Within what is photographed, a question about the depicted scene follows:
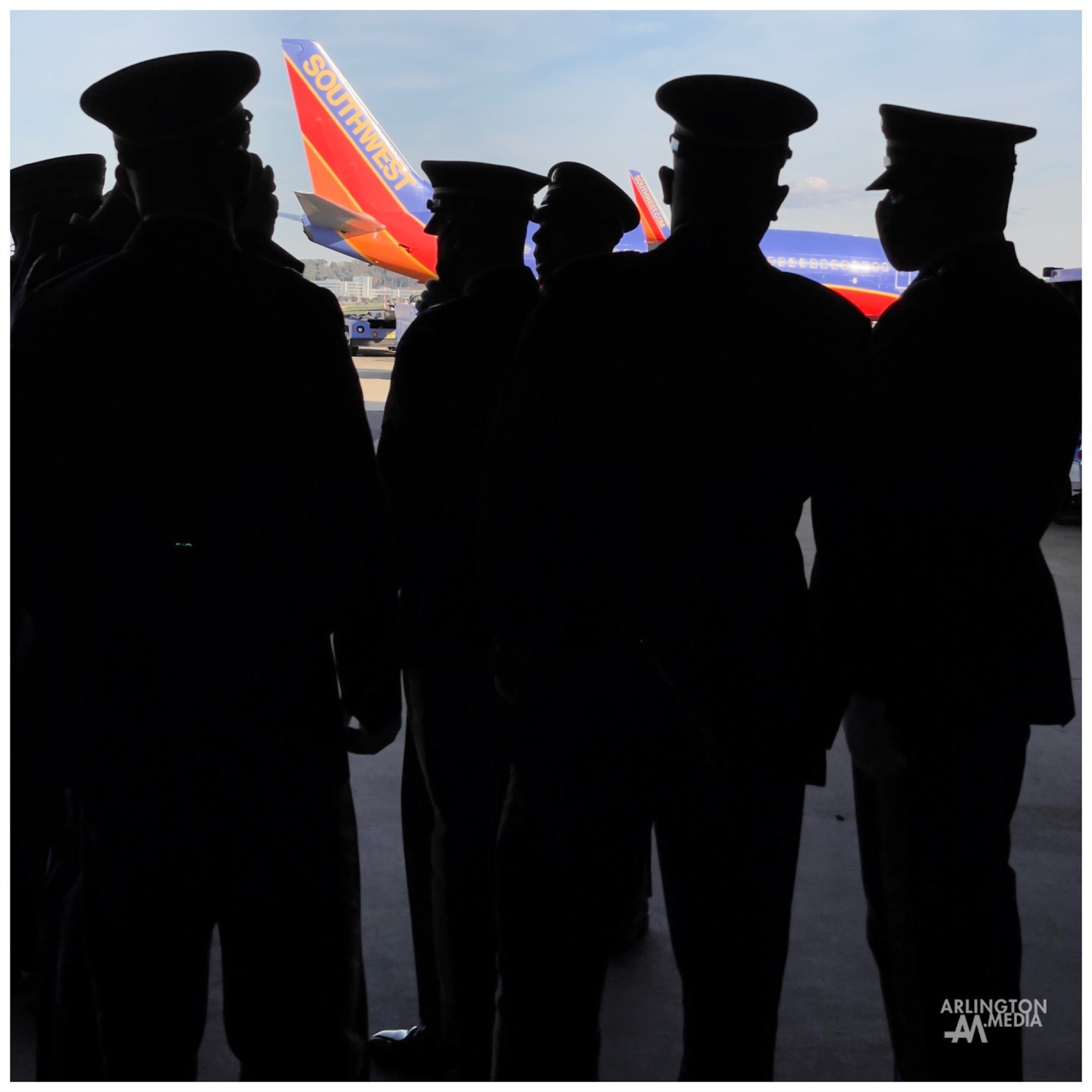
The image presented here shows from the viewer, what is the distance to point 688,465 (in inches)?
64.1

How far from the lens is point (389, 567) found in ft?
5.46

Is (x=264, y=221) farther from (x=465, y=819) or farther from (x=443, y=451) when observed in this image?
(x=465, y=819)

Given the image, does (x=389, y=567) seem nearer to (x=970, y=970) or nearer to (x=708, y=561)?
(x=708, y=561)

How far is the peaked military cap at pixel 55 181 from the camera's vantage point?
108 inches

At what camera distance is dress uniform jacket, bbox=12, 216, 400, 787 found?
150cm

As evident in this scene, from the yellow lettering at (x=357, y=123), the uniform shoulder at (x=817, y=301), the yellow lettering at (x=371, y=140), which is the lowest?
the uniform shoulder at (x=817, y=301)

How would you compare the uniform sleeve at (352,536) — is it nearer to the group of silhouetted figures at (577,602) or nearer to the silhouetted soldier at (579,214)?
the group of silhouetted figures at (577,602)

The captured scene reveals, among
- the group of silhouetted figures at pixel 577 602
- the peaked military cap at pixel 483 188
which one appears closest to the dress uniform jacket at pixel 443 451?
the peaked military cap at pixel 483 188

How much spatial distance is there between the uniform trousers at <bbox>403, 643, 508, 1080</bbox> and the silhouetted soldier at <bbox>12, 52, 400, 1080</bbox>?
1.83ft

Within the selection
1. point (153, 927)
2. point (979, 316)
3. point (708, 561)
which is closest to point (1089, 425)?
point (979, 316)

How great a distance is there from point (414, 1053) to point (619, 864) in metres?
0.96

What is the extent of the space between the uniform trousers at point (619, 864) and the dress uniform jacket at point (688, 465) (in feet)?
0.24

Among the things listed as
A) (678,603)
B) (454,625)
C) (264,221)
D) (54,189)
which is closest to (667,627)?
(678,603)

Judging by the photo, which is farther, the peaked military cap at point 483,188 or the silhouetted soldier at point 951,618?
the peaked military cap at point 483,188
